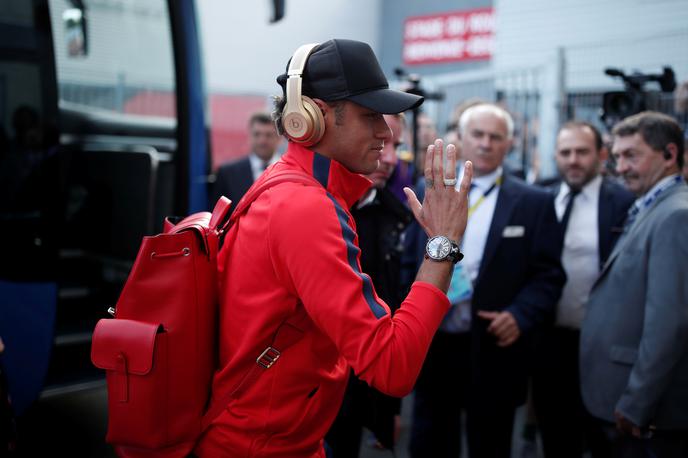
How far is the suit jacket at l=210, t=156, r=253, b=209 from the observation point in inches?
214

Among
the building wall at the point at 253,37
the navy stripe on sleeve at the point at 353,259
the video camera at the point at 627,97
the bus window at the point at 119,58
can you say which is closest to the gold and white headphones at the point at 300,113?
the navy stripe on sleeve at the point at 353,259

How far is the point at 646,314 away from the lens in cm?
282

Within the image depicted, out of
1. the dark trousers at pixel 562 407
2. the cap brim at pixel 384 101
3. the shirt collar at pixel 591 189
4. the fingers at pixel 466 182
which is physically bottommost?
the dark trousers at pixel 562 407

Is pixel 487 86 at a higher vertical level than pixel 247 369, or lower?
higher

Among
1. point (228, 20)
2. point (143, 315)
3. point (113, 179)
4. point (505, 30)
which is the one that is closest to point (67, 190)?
point (113, 179)

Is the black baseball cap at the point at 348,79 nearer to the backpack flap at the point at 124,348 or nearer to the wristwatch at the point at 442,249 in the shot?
the wristwatch at the point at 442,249

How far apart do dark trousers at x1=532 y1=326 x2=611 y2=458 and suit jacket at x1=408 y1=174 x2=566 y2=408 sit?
1.63 feet

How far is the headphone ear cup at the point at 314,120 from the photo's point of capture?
1736mm

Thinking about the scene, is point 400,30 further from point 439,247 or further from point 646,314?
point 439,247

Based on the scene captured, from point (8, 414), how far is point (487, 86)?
259 inches

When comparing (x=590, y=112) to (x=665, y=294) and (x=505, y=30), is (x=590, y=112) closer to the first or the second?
(x=665, y=294)

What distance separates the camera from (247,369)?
1769 millimetres

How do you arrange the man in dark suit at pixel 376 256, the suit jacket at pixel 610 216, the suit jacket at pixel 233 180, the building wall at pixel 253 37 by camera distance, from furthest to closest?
the building wall at pixel 253 37 → the suit jacket at pixel 233 180 → the suit jacket at pixel 610 216 → the man in dark suit at pixel 376 256

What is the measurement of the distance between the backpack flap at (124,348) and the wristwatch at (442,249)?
682 millimetres
